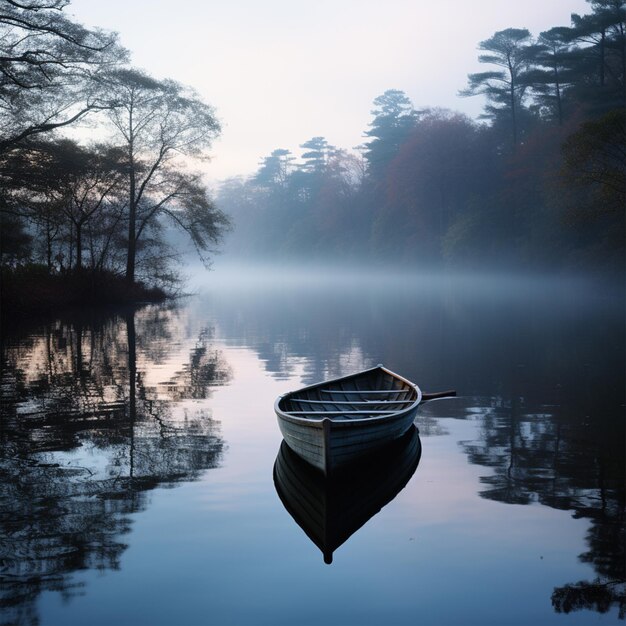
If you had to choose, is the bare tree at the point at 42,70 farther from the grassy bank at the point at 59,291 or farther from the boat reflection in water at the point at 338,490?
the boat reflection in water at the point at 338,490

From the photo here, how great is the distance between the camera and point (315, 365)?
18875 millimetres

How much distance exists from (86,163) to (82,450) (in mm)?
17125

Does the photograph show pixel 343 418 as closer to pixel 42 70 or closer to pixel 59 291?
pixel 42 70

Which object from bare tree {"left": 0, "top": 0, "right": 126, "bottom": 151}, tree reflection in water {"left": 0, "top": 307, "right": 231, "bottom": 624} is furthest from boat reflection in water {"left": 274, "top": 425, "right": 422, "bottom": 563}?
bare tree {"left": 0, "top": 0, "right": 126, "bottom": 151}

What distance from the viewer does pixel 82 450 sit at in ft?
33.3

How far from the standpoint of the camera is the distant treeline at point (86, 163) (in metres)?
23.5

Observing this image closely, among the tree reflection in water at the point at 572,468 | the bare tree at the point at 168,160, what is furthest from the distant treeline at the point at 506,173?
the tree reflection in water at the point at 572,468

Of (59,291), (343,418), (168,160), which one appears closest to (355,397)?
(343,418)

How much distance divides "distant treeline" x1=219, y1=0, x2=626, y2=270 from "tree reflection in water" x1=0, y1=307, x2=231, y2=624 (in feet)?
83.2

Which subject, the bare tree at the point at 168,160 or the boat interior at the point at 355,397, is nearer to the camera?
the boat interior at the point at 355,397

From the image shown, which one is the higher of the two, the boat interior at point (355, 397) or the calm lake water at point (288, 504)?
the boat interior at point (355, 397)

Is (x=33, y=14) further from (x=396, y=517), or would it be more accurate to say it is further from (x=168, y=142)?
(x=396, y=517)

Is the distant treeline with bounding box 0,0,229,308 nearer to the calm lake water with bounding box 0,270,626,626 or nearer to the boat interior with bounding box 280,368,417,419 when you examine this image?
the calm lake water with bounding box 0,270,626,626

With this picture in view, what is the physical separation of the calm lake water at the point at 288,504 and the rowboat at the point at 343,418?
0.35 meters
